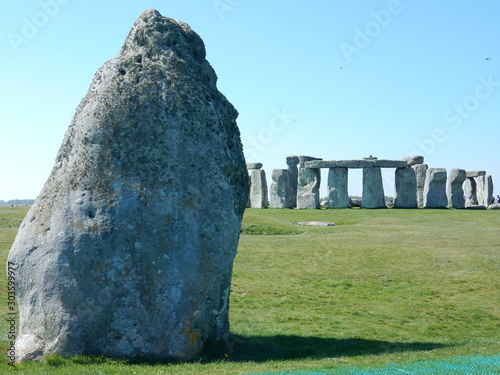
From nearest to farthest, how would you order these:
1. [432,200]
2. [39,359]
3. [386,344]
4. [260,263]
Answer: [39,359] < [386,344] < [260,263] < [432,200]

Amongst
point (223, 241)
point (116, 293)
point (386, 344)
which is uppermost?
point (223, 241)

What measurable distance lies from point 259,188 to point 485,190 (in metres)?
18.2

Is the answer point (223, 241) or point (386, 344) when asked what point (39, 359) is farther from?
point (386, 344)

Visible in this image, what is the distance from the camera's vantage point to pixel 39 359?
9008mm

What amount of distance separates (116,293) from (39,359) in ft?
4.55

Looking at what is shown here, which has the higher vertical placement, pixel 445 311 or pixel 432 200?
pixel 432 200

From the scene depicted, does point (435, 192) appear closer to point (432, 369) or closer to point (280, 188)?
point (280, 188)

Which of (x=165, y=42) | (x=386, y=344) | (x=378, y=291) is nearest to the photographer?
(x=165, y=42)

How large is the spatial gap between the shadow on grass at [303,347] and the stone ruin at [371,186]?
115 ft

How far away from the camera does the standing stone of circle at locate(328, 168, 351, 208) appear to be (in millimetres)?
46719

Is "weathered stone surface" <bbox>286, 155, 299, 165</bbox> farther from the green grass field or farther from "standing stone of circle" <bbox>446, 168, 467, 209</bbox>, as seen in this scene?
the green grass field

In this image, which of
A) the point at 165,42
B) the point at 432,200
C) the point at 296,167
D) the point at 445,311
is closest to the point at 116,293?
the point at 165,42

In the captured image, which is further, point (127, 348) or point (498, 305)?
point (498, 305)

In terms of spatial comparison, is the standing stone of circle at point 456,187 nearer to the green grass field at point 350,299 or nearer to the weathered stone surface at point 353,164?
the weathered stone surface at point 353,164
